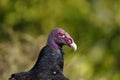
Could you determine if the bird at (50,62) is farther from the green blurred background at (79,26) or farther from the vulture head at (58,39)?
the green blurred background at (79,26)

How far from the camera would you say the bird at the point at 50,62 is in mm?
11664

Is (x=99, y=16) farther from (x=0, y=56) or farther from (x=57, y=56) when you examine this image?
(x=57, y=56)

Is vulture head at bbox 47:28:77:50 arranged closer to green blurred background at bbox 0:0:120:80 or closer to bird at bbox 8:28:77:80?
bird at bbox 8:28:77:80

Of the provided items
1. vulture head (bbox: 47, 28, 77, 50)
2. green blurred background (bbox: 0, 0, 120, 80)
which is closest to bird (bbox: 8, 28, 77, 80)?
vulture head (bbox: 47, 28, 77, 50)

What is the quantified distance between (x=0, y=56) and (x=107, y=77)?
2885mm

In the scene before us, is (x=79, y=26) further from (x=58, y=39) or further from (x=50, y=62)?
(x=50, y=62)

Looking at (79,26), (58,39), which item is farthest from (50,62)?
(79,26)

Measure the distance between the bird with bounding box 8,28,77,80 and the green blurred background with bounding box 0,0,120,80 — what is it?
5.28 meters

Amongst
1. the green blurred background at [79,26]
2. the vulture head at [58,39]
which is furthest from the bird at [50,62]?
the green blurred background at [79,26]

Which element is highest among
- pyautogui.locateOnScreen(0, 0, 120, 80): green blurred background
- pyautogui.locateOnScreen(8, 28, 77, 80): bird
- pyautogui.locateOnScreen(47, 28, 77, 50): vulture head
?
pyautogui.locateOnScreen(0, 0, 120, 80): green blurred background

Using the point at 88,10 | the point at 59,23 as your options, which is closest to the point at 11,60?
the point at 59,23

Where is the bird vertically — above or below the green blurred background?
below

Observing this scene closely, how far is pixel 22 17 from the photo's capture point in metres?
21.7

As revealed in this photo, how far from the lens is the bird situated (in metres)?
11.7
